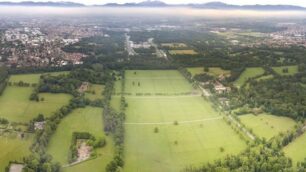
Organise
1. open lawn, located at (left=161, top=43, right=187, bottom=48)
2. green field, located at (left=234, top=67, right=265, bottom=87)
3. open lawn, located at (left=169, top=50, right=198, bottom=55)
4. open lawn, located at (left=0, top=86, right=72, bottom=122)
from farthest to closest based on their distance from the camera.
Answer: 1. open lawn, located at (left=161, top=43, right=187, bottom=48)
2. open lawn, located at (left=169, top=50, right=198, bottom=55)
3. green field, located at (left=234, top=67, right=265, bottom=87)
4. open lawn, located at (left=0, top=86, right=72, bottom=122)

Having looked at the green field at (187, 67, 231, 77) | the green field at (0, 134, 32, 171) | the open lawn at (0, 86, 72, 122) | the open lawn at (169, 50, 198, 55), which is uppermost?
the open lawn at (169, 50, 198, 55)

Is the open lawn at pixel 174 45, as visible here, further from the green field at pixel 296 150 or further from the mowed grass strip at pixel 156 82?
the green field at pixel 296 150

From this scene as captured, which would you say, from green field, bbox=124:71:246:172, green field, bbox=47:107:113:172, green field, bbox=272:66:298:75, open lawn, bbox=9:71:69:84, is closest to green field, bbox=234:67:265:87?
green field, bbox=272:66:298:75

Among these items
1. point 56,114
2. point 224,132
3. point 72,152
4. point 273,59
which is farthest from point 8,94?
point 273,59

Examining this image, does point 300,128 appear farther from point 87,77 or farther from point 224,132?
point 87,77

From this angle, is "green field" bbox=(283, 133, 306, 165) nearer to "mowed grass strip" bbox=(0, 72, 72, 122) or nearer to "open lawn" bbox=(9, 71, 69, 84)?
"mowed grass strip" bbox=(0, 72, 72, 122)

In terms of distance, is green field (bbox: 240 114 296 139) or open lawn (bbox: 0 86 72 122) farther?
open lawn (bbox: 0 86 72 122)

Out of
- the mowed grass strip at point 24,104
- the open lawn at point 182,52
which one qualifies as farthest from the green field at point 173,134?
the open lawn at point 182,52
